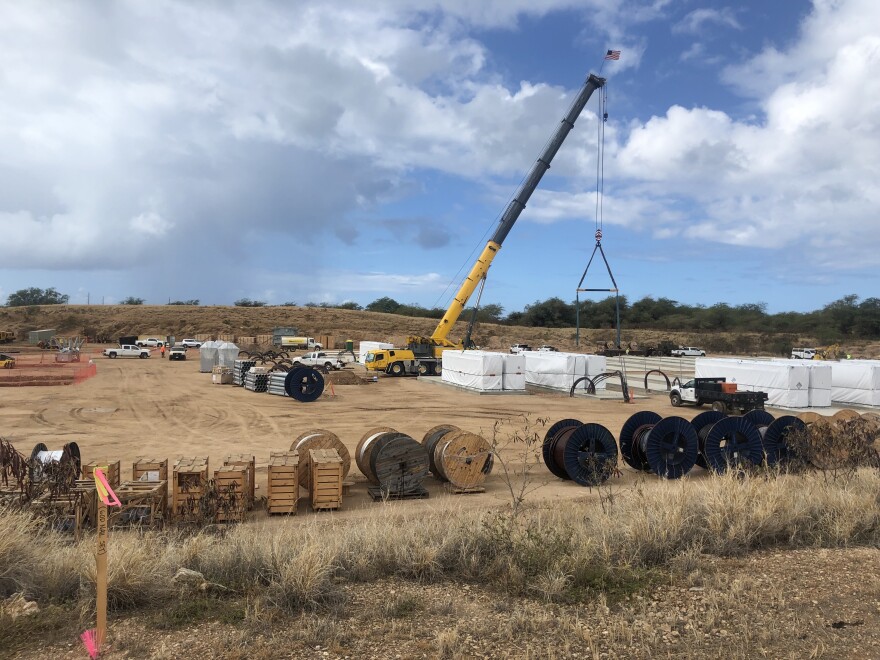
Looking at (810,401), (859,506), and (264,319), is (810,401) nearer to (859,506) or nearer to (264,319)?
(859,506)

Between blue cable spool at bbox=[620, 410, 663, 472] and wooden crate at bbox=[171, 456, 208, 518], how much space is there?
9.17 meters

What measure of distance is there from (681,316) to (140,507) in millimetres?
126591

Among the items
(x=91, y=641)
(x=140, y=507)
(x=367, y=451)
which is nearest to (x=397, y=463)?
(x=367, y=451)

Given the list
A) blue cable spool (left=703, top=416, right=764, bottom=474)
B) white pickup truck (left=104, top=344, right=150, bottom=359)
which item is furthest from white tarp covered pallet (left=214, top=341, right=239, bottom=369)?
blue cable spool (left=703, top=416, right=764, bottom=474)

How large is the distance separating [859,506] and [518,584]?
5467mm

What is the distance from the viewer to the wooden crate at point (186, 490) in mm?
9742

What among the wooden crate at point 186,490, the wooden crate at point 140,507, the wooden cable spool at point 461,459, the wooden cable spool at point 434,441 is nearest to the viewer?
the wooden crate at point 140,507

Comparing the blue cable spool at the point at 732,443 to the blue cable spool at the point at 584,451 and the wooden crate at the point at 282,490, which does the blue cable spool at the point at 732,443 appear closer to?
the blue cable spool at the point at 584,451

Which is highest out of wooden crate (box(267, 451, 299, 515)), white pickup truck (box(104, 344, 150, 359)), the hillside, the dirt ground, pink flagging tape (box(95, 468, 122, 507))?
the hillside

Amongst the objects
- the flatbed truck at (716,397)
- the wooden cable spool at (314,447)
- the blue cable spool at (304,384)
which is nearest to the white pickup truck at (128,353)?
the blue cable spool at (304,384)

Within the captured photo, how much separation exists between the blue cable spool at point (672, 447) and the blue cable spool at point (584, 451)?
927 mm

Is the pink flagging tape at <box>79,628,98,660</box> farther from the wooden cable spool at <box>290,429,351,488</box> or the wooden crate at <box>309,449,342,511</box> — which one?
the wooden cable spool at <box>290,429,351,488</box>

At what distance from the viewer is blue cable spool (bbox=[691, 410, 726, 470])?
1409 cm

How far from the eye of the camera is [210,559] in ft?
21.4
